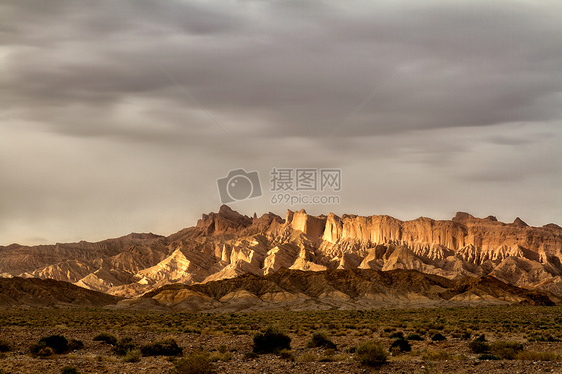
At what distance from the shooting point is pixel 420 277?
196750 mm

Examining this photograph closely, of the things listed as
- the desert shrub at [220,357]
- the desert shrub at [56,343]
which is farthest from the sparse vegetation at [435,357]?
the desert shrub at [56,343]

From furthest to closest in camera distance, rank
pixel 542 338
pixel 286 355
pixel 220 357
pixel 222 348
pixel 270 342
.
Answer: pixel 542 338, pixel 270 342, pixel 222 348, pixel 286 355, pixel 220 357

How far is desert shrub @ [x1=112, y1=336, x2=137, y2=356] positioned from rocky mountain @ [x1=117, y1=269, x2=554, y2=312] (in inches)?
4681

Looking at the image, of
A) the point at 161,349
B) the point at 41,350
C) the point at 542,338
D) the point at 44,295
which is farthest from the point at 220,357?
the point at 44,295

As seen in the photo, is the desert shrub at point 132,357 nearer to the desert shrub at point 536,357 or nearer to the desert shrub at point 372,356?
the desert shrub at point 372,356

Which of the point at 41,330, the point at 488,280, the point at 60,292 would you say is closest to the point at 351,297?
the point at 488,280

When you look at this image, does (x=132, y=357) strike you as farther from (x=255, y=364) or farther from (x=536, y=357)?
(x=536, y=357)

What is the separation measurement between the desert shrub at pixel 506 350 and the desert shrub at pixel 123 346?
21.0 meters

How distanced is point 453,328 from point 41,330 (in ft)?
113

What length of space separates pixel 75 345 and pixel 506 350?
25.9m

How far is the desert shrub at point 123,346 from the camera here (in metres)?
34.9

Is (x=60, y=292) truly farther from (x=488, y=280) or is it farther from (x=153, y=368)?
(x=153, y=368)

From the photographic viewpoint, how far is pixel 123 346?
3603 cm

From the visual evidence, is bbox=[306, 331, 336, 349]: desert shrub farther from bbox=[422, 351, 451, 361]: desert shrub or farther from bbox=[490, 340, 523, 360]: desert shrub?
bbox=[490, 340, 523, 360]: desert shrub
